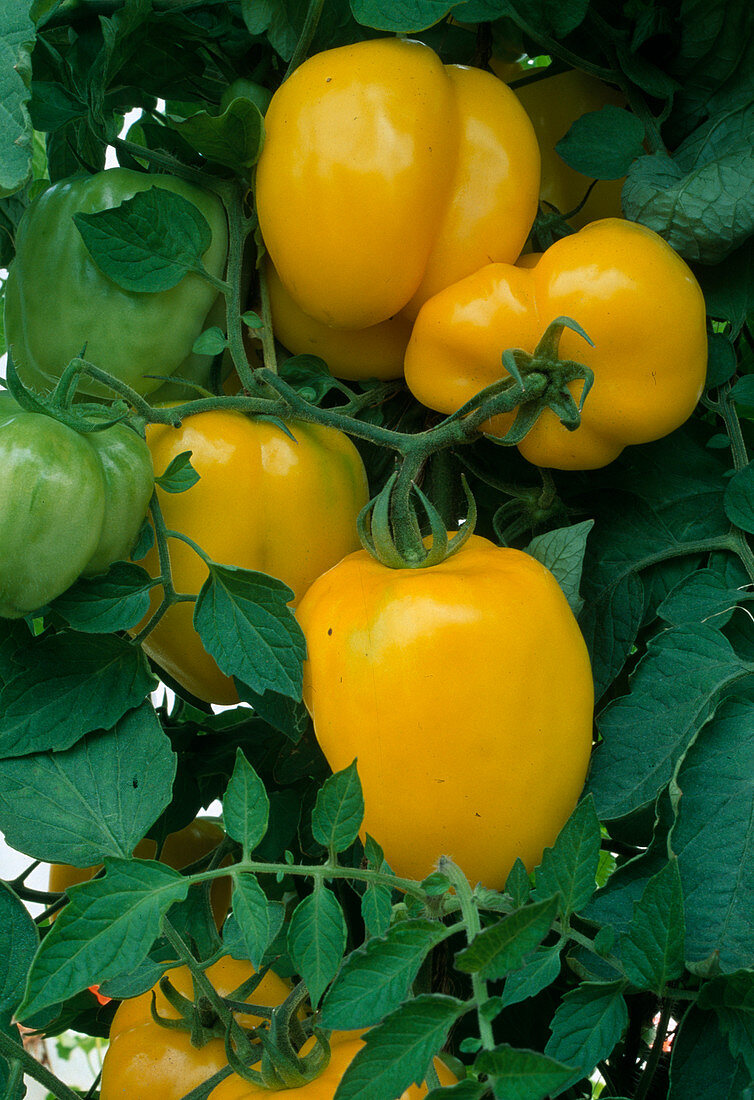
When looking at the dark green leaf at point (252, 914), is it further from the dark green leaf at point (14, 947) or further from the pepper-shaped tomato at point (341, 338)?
the pepper-shaped tomato at point (341, 338)

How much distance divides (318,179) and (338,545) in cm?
21

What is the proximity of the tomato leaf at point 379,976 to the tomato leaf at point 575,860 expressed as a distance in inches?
2.6

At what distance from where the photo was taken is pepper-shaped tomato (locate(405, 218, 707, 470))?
0.53m

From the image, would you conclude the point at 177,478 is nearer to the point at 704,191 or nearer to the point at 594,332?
the point at 594,332

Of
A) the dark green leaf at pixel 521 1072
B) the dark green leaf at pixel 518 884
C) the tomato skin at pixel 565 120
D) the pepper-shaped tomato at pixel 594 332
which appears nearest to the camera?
the dark green leaf at pixel 521 1072

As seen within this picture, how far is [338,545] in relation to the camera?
0.61 metres

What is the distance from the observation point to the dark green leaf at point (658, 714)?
0.52 metres

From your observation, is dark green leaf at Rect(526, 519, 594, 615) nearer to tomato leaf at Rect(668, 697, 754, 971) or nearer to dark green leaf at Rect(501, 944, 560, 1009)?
tomato leaf at Rect(668, 697, 754, 971)

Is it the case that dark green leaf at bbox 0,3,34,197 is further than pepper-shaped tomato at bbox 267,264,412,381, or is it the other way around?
pepper-shaped tomato at bbox 267,264,412,381

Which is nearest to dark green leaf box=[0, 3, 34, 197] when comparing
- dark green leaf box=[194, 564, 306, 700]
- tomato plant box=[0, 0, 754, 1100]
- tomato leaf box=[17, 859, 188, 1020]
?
tomato plant box=[0, 0, 754, 1100]

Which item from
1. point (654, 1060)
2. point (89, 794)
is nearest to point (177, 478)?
point (89, 794)

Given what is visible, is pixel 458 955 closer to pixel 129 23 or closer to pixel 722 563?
pixel 722 563

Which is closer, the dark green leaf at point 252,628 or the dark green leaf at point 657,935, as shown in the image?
the dark green leaf at point 657,935

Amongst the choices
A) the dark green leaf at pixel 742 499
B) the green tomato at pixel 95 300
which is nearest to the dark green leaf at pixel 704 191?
the dark green leaf at pixel 742 499
